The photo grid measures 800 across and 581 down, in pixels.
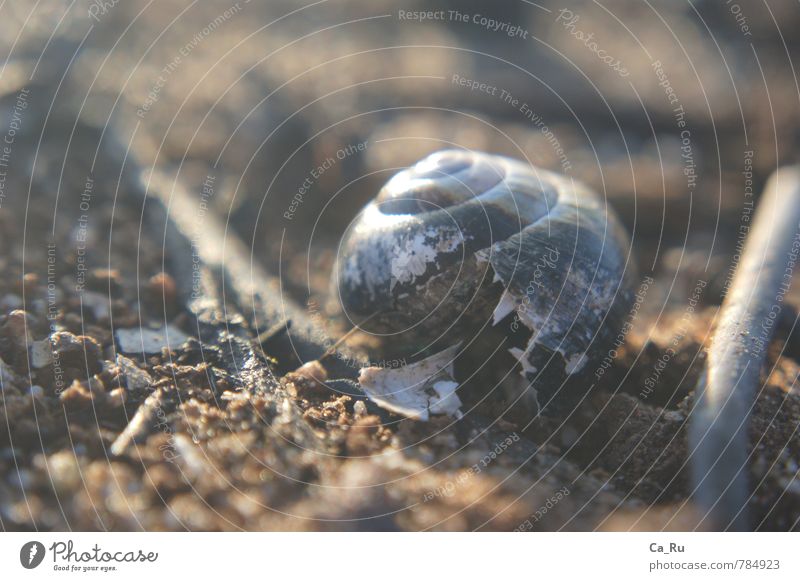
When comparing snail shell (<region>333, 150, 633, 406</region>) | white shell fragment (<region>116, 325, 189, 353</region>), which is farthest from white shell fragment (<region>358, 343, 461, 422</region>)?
A: white shell fragment (<region>116, 325, 189, 353</region>)

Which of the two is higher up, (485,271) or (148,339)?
(485,271)

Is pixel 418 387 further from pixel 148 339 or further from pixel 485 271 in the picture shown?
pixel 148 339

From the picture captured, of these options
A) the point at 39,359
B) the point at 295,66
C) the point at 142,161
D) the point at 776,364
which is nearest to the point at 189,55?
the point at 295,66

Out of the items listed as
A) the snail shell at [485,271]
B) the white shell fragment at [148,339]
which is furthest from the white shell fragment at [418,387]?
the white shell fragment at [148,339]

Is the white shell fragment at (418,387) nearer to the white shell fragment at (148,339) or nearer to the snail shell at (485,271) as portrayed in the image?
the snail shell at (485,271)

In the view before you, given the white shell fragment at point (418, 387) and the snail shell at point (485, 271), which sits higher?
the snail shell at point (485, 271)

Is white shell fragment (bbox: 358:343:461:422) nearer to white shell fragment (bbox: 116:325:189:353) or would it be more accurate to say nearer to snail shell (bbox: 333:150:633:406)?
snail shell (bbox: 333:150:633:406)

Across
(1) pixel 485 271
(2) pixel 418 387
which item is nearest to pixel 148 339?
(2) pixel 418 387
